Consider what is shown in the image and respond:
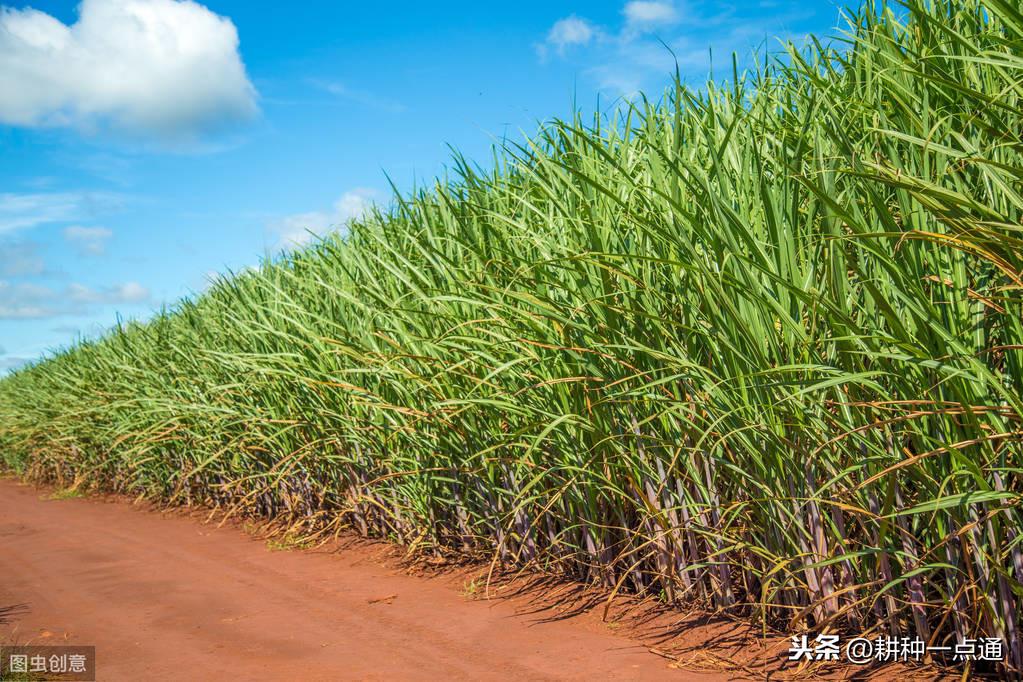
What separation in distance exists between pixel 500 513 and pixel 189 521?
315cm

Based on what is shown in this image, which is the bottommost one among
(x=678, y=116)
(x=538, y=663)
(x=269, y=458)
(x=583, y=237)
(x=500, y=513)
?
(x=538, y=663)

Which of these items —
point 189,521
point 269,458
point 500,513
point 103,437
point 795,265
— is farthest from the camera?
point 103,437

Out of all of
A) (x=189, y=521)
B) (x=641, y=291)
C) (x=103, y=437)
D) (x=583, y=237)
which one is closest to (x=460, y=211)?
(x=583, y=237)

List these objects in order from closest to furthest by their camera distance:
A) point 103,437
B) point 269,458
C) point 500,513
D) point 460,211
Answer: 1. point 500,513
2. point 460,211
3. point 269,458
4. point 103,437

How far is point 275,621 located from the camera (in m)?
3.11

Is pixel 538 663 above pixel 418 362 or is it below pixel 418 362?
below

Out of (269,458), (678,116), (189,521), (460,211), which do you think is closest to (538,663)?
(678,116)

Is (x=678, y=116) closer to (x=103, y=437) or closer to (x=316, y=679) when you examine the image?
(x=316, y=679)

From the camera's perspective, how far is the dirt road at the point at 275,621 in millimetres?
2531

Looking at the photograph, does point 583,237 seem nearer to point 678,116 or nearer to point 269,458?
point 678,116

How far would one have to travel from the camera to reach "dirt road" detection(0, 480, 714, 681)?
8.30ft

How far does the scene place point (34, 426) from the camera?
923cm

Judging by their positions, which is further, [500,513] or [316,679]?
[500,513]

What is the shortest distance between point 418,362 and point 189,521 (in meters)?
3.01
